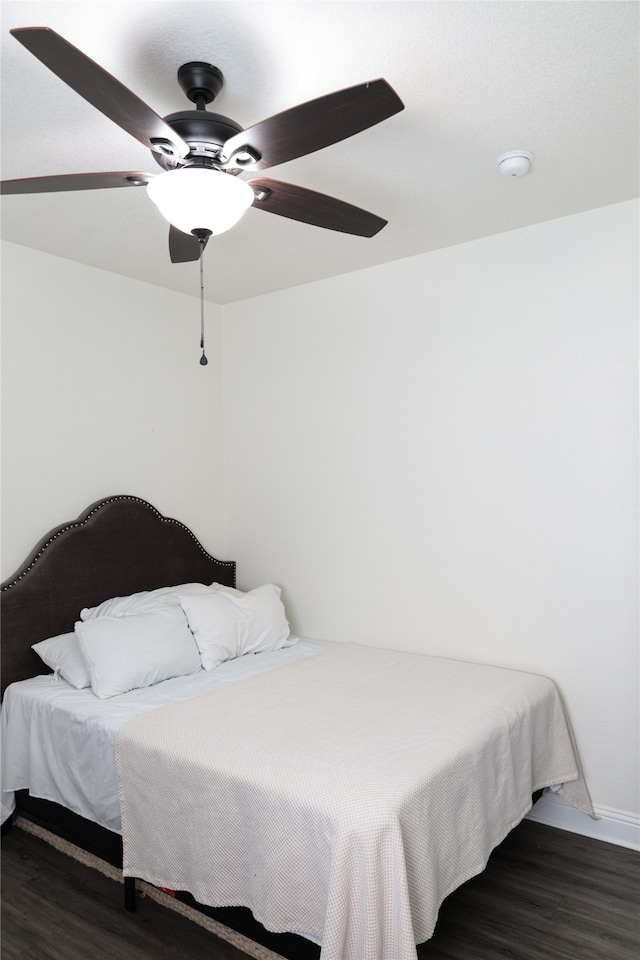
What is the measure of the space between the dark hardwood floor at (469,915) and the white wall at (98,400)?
1.29 meters

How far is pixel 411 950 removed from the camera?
64.0 inches

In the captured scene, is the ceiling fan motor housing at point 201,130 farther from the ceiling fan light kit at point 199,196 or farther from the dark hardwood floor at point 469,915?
the dark hardwood floor at point 469,915

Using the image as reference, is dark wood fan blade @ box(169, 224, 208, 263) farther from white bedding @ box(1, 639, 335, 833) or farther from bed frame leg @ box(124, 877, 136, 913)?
Answer: bed frame leg @ box(124, 877, 136, 913)

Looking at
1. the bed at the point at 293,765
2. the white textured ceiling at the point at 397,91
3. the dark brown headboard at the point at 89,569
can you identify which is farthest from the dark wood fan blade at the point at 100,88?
the dark brown headboard at the point at 89,569

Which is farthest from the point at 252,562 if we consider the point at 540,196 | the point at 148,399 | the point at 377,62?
the point at 377,62

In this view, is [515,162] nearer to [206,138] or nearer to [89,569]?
[206,138]

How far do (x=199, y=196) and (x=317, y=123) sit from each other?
1.07ft

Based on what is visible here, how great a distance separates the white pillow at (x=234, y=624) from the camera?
3.07m

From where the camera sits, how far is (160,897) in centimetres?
228

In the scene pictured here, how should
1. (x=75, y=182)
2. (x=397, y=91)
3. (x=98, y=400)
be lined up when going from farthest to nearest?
(x=98, y=400)
(x=397, y=91)
(x=75, y=182)

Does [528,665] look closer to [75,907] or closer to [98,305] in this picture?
[75,907]

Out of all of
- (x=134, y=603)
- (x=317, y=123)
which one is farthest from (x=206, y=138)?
(x=134, y=603)

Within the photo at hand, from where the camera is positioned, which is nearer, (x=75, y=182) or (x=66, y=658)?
(x=75, y=182)

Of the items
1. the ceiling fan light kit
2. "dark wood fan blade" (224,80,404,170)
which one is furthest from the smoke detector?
the ceiling fan light kit
